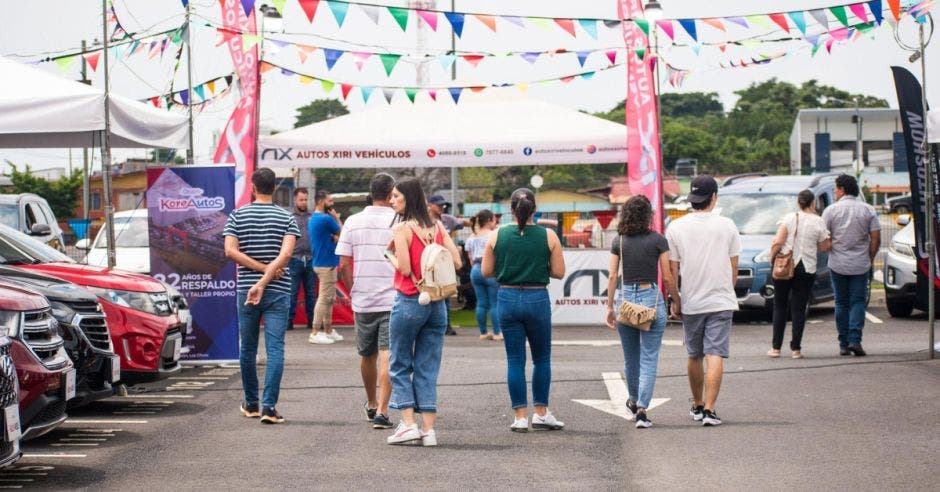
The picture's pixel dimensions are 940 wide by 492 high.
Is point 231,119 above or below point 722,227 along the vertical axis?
above

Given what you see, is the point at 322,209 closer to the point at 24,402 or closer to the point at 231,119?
the point at 231,119

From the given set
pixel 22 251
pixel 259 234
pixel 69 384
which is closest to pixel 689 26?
pixel 259 234

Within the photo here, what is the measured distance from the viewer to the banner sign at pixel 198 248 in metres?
13.6

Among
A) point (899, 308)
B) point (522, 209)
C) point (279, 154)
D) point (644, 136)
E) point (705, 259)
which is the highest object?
point (644, 136)

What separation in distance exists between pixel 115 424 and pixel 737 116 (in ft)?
314

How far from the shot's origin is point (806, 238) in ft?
47.0

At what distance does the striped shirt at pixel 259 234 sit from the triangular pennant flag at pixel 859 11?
8703 mm

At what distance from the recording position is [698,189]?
10.1 metres

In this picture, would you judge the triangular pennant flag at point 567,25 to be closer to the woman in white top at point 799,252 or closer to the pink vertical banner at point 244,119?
the woman in white top at point 799,252

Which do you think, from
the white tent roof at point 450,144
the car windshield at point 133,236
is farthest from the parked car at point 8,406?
the white tent roof at point 450,144

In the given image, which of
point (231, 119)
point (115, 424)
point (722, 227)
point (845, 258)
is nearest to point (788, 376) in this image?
point (845, 258)

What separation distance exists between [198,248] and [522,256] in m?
5.22

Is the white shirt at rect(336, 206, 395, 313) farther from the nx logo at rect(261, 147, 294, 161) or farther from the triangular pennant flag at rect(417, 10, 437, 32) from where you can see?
the nx logo at rect(261, 147, 294, 161)

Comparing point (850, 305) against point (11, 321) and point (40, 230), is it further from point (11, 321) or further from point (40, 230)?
point (11, 321)
